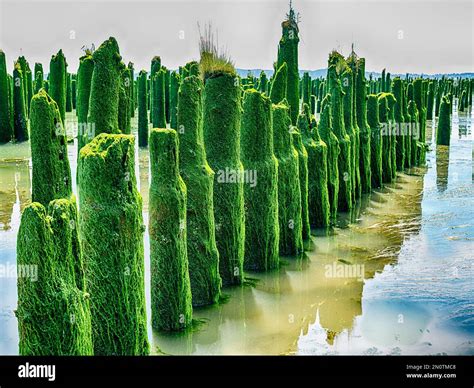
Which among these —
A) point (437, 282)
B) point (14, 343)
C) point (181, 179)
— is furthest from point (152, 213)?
point (437, 282)

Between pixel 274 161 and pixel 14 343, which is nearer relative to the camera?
pixel 14 343

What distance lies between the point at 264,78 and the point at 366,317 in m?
27.5

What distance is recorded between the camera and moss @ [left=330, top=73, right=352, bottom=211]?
17500mm

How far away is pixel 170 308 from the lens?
918 cm

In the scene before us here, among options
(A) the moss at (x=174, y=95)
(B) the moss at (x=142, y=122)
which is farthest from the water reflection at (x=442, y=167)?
(B) the moss at (x=142, y=122)

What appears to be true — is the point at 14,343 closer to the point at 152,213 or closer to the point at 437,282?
the point at 152,213

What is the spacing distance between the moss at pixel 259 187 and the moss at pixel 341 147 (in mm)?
5534

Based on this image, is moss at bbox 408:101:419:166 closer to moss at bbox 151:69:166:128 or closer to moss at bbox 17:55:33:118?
moss at bbox 151:69:166:128

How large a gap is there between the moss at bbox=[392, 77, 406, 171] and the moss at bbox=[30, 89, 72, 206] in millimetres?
17707

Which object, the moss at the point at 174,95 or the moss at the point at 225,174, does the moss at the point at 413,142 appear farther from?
the moss at the point at 225,174
